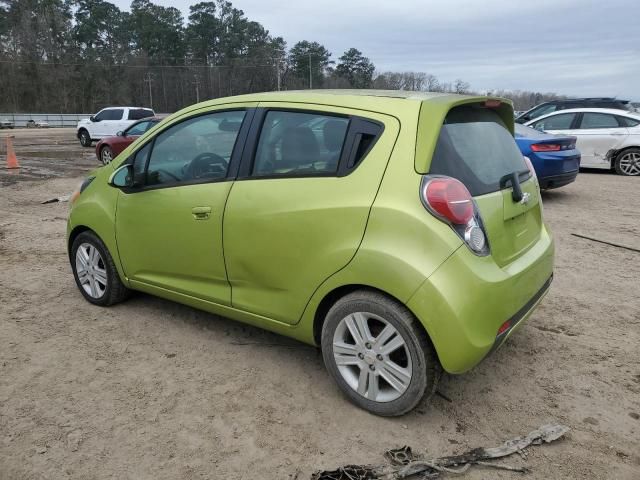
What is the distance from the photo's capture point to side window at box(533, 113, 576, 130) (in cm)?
1250

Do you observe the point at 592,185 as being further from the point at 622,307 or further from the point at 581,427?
the point at 581,427

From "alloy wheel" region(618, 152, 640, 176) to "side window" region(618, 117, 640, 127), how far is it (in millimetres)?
679

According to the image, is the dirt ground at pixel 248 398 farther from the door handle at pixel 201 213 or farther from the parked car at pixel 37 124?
the parked car at pixel 37 124

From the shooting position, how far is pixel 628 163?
40.2ft

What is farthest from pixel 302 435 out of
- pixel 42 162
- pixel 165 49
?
pixel 165 49

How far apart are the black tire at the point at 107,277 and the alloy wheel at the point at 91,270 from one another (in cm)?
3

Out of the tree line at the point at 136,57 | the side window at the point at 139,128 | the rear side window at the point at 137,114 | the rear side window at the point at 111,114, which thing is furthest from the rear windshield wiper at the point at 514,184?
the tree line at the point at 136,57

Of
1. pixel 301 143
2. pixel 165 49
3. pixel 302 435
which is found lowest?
pixel 302 435

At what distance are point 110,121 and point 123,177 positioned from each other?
20598 millimetres

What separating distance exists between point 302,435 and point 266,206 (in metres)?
1.28

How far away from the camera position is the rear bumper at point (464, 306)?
8.05 feet

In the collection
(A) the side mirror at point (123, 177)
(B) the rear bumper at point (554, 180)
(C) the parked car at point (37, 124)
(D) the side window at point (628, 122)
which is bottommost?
(C) the parked car at point (37, 124)

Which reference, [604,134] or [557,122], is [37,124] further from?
[604,134]

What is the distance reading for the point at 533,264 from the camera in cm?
295
